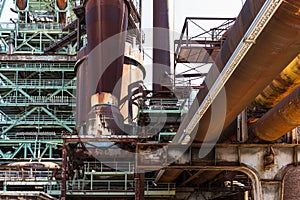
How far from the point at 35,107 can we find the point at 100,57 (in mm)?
21858

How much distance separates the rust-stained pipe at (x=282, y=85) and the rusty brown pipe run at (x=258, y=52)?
1.01 metres

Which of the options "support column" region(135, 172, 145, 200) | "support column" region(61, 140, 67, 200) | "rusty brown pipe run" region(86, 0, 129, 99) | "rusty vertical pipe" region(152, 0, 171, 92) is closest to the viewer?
"support column" region(135, 172, 145, 200)

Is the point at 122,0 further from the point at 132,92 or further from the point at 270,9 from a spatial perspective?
the point at 270,9

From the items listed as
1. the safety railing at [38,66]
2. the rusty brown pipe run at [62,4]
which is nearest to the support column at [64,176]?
the safety railing at [38,66]

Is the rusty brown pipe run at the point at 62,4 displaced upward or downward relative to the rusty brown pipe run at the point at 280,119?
upward

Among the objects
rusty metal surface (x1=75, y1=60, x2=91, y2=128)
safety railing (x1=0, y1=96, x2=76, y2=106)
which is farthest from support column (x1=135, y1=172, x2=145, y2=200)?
safety railing (x1=0, y1=96, x2=76, y2=106)

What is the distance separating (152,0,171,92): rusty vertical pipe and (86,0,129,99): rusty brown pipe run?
4.43m

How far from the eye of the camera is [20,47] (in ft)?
162

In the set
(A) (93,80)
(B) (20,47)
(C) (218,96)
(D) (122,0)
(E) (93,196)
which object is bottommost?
(E) (93,196)

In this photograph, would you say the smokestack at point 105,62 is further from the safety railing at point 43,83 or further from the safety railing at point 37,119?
the safety railing at point 43,83

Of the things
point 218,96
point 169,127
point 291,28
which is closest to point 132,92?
point 169,127

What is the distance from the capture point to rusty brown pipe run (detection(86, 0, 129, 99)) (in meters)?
24.3

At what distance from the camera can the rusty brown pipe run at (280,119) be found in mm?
10023

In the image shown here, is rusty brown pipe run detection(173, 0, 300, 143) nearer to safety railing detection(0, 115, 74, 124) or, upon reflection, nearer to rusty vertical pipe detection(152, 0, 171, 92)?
rusty vertical pipe detection(152, 0, 171, 92)
